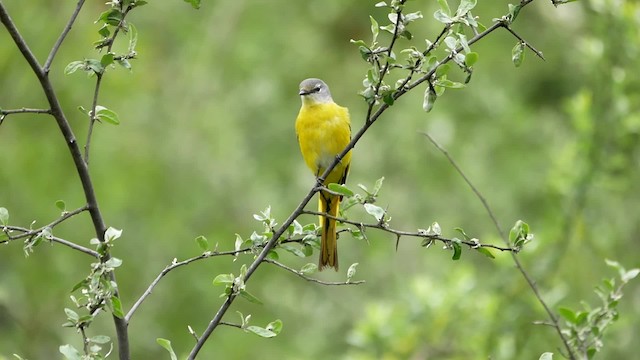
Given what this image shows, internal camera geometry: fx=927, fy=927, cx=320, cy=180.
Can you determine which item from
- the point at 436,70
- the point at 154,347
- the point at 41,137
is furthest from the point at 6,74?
the point at 436,70

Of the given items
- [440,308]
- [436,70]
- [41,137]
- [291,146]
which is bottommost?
[436,70]

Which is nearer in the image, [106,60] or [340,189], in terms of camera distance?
[106,60]

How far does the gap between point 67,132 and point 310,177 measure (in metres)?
7.53

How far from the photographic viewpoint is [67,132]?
2.02 m

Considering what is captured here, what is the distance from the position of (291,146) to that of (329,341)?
2.09 m

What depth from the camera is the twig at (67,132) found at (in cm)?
194

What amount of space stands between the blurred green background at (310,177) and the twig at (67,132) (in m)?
3.26

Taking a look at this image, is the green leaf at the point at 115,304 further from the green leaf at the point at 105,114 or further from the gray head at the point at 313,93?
the gray head at the point at 313,93

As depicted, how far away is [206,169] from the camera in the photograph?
921 centimetres

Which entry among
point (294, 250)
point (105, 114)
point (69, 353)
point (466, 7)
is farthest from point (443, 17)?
point (69, 353)

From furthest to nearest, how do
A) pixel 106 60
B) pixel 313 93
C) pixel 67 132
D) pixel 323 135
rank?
pixel 313 93 < pixel 323 135 < pixel 106 60 < pixel 67 132

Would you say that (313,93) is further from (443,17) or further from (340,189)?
(443,17)

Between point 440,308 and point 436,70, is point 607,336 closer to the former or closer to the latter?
point 440,308

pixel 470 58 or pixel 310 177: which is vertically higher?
pixel 310 177
